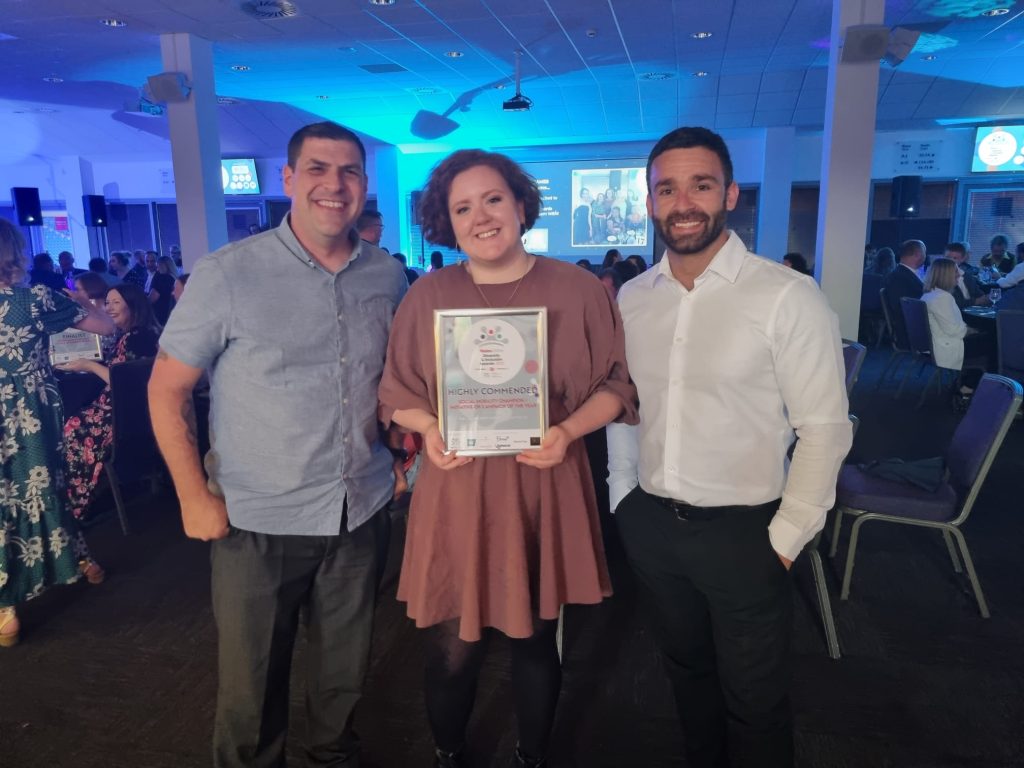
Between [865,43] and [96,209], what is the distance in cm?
1421

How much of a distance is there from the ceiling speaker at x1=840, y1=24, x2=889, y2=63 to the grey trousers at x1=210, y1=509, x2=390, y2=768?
19.2 ft

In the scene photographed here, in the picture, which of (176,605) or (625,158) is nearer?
(176,605)

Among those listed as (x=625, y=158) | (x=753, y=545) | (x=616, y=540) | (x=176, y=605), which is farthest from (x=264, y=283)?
(x=625, y=158)

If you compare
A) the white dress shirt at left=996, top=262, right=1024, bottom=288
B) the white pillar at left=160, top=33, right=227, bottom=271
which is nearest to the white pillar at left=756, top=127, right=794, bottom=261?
the white dress shirt at left=996, top=262, right=1024, bottom=288

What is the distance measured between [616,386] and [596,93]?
395 inches

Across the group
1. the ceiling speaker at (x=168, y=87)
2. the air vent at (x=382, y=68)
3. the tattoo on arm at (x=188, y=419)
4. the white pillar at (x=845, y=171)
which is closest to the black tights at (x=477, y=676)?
the tattoo on arm at (x=188, y=419)

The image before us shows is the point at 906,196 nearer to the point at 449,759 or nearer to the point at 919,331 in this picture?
the point at 919,331

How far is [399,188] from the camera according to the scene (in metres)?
14.1

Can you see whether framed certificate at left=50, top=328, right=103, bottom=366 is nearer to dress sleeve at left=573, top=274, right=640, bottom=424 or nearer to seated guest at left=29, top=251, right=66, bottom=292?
dress sleeve at left=573, top=274, right=640, bottom=424

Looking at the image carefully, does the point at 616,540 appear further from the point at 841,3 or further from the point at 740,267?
the point at 841,3

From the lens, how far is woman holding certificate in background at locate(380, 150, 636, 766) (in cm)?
152

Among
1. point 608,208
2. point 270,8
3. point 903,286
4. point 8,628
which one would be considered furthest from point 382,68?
point 8,628

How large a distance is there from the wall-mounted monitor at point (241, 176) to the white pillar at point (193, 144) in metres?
6.80

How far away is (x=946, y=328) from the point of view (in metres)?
6.02
